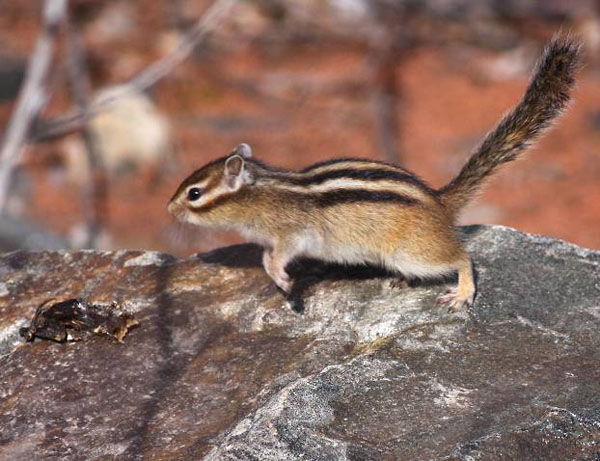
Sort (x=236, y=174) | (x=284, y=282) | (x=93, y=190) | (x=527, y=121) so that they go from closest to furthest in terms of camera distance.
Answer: (x=284, y=282) → (x=527, y=121) → (x=236, y=174) → (x=93, y=190)

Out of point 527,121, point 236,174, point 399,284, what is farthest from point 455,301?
point 236,174

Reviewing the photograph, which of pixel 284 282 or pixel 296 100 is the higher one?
pixel 296 100

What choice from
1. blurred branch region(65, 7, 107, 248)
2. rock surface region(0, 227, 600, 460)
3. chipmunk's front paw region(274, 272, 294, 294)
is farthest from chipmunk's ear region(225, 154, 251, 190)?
blurred branch region(65, 7, 107, 248)

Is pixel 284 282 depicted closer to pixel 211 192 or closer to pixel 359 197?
pixel 359 197

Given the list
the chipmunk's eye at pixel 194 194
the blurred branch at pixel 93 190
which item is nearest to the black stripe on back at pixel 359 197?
the chipmunk's eye at pixel 194 194

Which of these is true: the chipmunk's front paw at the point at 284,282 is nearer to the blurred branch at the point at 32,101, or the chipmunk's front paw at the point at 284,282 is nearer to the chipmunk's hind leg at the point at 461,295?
the chipmunk's hind leg at the point at 461,295

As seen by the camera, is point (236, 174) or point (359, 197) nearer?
point (359, 197)
